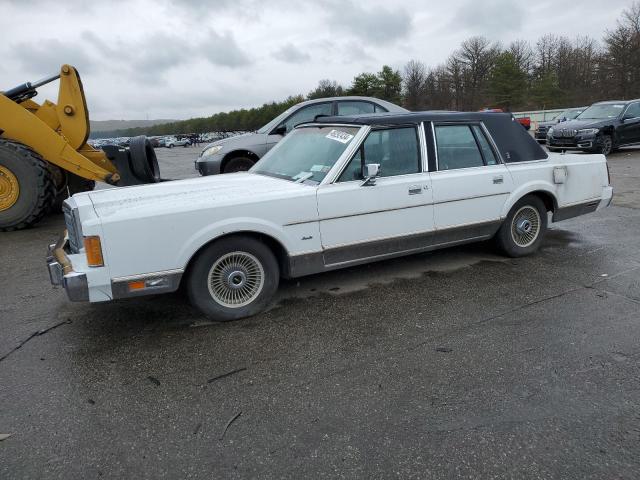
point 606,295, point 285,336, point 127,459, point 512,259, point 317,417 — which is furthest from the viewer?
point 512,259

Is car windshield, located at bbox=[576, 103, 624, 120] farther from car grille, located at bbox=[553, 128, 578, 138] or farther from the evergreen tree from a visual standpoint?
the evergreen tree

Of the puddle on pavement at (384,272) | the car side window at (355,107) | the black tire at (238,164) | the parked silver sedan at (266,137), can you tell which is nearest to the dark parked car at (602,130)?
the parked silver sedan at (266,137)

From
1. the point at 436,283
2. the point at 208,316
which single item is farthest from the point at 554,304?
the point at 208,316

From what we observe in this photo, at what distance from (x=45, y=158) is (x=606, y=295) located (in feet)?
26.0

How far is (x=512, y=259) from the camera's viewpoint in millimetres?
5195

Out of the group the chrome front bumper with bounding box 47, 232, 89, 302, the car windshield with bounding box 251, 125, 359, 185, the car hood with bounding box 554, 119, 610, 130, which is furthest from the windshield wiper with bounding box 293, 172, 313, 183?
the car hood with bounding box 554, 119, 610, 130

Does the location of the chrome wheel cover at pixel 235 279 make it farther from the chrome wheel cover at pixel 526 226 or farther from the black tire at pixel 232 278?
the chrome wheel cover at pixel 526 226

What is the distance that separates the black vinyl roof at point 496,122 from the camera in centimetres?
465

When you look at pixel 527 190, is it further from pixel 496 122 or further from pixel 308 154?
pixel 308 154

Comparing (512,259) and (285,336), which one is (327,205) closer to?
(285,336)

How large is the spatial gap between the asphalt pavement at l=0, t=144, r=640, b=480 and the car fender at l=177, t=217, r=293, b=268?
64cm

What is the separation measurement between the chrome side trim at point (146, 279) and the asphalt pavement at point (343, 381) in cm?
38

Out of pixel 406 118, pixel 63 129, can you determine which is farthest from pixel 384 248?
pixel 63 129

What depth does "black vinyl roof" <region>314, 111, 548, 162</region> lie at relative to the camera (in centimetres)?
465
